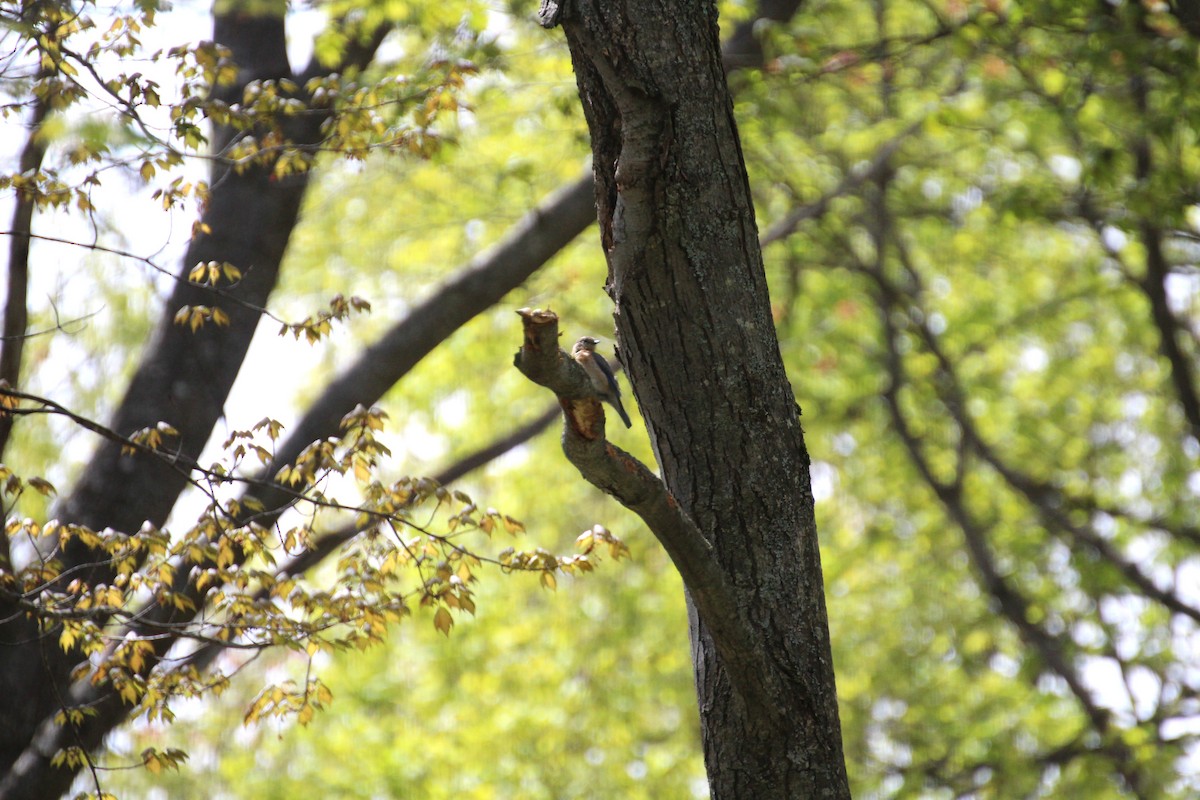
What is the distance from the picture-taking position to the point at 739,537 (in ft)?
9.09

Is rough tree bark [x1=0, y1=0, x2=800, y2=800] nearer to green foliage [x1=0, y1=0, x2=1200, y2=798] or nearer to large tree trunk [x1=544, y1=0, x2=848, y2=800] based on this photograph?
green foliage [x1=0, y1=0, x2=1200, y2=798]

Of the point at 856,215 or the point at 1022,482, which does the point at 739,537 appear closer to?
the point at 1022,482

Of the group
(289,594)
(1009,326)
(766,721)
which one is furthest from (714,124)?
(1009,326)

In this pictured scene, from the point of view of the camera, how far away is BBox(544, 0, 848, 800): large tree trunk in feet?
8.89

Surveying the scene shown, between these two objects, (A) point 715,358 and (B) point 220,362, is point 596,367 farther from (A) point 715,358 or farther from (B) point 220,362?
(B) point 220,362

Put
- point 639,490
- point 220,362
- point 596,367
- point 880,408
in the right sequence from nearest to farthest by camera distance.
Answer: point 639,490 → point 596,367 → point 220,362 → point 880,408

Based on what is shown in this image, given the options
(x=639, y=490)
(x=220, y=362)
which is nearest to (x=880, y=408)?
(x=220, y=362)

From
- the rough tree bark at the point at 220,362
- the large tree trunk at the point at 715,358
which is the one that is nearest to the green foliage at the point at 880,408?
the rough tree bark at the point at 220,362

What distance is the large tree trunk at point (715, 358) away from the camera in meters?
2.71

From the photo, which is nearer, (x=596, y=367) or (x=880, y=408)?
(x=596, y=367)

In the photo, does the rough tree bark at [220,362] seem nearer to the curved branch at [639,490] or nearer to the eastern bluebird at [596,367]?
the eastern bluebird at [596,367]

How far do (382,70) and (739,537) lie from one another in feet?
12.5

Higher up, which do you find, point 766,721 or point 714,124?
point 714,124

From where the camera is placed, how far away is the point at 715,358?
9.10ft
